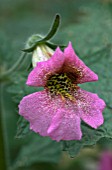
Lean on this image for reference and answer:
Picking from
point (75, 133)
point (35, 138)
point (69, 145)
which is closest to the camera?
point (75, 133)

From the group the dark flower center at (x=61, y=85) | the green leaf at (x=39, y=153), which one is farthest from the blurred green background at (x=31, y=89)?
the dark flower center at (x=61, y=85)

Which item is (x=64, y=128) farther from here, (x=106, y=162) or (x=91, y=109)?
(x=106, y=162)

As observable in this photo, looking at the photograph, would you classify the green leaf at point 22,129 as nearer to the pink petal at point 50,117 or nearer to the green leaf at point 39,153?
the pink petal at point 50,117

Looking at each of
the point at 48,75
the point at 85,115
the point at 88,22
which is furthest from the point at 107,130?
the point at 88,22

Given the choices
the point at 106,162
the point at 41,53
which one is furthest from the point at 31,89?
the point at 106,162

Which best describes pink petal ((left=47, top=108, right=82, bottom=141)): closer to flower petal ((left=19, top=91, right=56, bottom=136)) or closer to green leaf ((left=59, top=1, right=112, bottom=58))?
flower petal ((left=19, top=91, right=56, bottom=136))

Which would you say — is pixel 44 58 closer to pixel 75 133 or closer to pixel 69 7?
pixel 75 133

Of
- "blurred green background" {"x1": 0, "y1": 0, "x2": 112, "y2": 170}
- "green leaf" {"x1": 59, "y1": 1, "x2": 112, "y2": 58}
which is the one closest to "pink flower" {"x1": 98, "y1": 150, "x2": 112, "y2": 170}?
"blurred green background" {"x1": 0, "y1": 0, "x2": 112, "y2": 170}
